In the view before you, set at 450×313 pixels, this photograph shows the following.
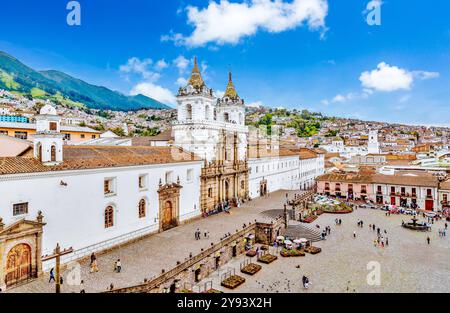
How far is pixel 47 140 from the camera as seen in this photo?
63.5ft

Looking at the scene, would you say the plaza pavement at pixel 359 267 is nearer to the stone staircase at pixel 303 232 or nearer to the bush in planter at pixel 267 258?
the bush in planter at pixel 267 258

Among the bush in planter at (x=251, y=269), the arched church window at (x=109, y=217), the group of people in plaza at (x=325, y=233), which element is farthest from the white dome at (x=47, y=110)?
the group of people in plaza at (x=325, y=233)

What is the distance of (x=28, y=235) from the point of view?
17.3 meters

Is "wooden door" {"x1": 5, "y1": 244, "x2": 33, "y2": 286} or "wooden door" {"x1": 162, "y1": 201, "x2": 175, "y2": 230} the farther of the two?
"wooden door" {"x1": 162, "y1": 201, "x2": 175, "y2": 230}

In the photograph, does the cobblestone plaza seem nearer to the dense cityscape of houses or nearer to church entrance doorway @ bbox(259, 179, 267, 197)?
the dense cityscape of houses

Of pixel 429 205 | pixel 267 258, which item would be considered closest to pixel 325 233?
pixel 267 258

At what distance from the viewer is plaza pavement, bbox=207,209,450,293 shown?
68.6ft

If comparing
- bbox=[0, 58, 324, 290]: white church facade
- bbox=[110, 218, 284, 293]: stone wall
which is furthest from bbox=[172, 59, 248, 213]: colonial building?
bbox=[110, 218, 284, 293]: stone wall

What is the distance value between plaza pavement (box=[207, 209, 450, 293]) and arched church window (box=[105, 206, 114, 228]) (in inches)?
323

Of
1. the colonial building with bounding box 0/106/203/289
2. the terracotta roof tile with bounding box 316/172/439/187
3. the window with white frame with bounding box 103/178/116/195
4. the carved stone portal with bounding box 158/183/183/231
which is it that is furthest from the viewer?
the terracotta roof tile with bounding box 316/172/439/187

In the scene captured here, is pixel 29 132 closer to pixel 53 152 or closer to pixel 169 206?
pixel 169 206

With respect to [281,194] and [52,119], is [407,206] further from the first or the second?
[52,119]
